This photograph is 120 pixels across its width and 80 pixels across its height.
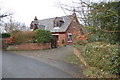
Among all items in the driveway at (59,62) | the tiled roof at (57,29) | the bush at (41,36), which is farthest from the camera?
the tiled roof at (57,29)

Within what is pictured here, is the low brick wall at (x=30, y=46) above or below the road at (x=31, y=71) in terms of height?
above

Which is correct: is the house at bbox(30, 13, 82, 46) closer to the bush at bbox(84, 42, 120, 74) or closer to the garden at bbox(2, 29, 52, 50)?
the garden at bbox(2, 29, 52, 50)

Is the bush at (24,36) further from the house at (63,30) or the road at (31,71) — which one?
the road at (31,71)

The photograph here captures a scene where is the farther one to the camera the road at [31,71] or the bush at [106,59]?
the road at [31,71]

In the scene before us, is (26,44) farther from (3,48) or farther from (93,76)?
(93,76)

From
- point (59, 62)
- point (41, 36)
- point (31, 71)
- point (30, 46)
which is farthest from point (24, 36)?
point (31, 71)

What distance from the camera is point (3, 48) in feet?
57.8

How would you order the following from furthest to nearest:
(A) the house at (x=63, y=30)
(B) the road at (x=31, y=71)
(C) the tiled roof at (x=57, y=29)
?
(C) the tiled roof at (x=57, y=29) → (A) the house at (x=63, y=30) → (B) the road at (x=31, y=71)

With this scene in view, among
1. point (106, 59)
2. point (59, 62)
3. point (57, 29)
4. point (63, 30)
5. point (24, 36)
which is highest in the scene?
point (57, 29)

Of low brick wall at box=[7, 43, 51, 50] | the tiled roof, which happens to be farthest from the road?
the tiled roof

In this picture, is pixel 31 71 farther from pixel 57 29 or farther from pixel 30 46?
pixel 57 29

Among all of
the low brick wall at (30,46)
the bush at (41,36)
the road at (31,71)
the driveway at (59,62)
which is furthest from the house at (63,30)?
the road at (31,71)

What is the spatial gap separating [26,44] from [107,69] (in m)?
12.9

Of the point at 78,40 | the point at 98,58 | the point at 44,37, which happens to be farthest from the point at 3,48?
the point at 98,58
